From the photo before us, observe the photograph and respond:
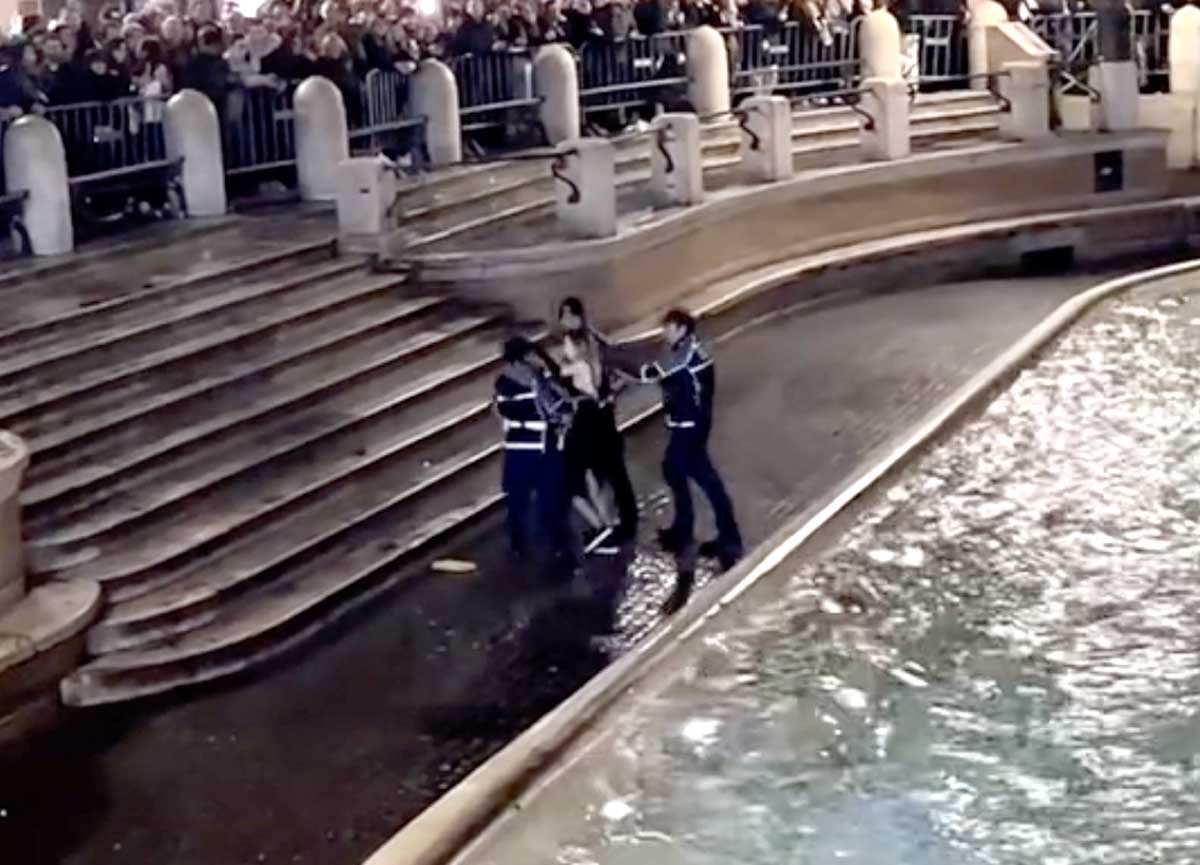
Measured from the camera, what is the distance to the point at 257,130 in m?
21.2

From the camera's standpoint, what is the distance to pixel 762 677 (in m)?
10.5

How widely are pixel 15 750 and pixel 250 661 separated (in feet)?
5.00

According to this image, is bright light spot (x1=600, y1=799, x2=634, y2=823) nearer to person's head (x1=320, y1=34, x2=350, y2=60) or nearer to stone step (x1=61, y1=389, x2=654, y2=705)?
stone step (x1=61, y1=389, x2=654, y2=705)

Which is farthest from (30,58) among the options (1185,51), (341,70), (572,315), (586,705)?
(1185,51)

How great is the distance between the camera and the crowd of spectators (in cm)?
1948

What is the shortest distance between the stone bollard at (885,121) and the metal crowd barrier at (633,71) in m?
2.13

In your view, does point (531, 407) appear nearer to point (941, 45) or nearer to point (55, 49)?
point (55, 49)

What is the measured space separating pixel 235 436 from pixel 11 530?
118 inches

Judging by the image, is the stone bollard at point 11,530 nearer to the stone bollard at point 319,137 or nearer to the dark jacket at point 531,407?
the dark jacket at point 531,407

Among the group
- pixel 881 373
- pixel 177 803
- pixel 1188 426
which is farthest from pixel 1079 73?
pixel 177 803

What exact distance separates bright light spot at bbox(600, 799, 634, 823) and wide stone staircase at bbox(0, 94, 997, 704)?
4.09 metres

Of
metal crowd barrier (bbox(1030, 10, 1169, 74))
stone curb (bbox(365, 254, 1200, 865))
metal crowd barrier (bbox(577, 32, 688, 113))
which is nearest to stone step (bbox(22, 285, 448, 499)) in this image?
stone curb (bbox(365, 254, 1200, 865))

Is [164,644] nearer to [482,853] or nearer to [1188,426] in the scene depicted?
[482,853]

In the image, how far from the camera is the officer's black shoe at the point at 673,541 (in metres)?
14.8
